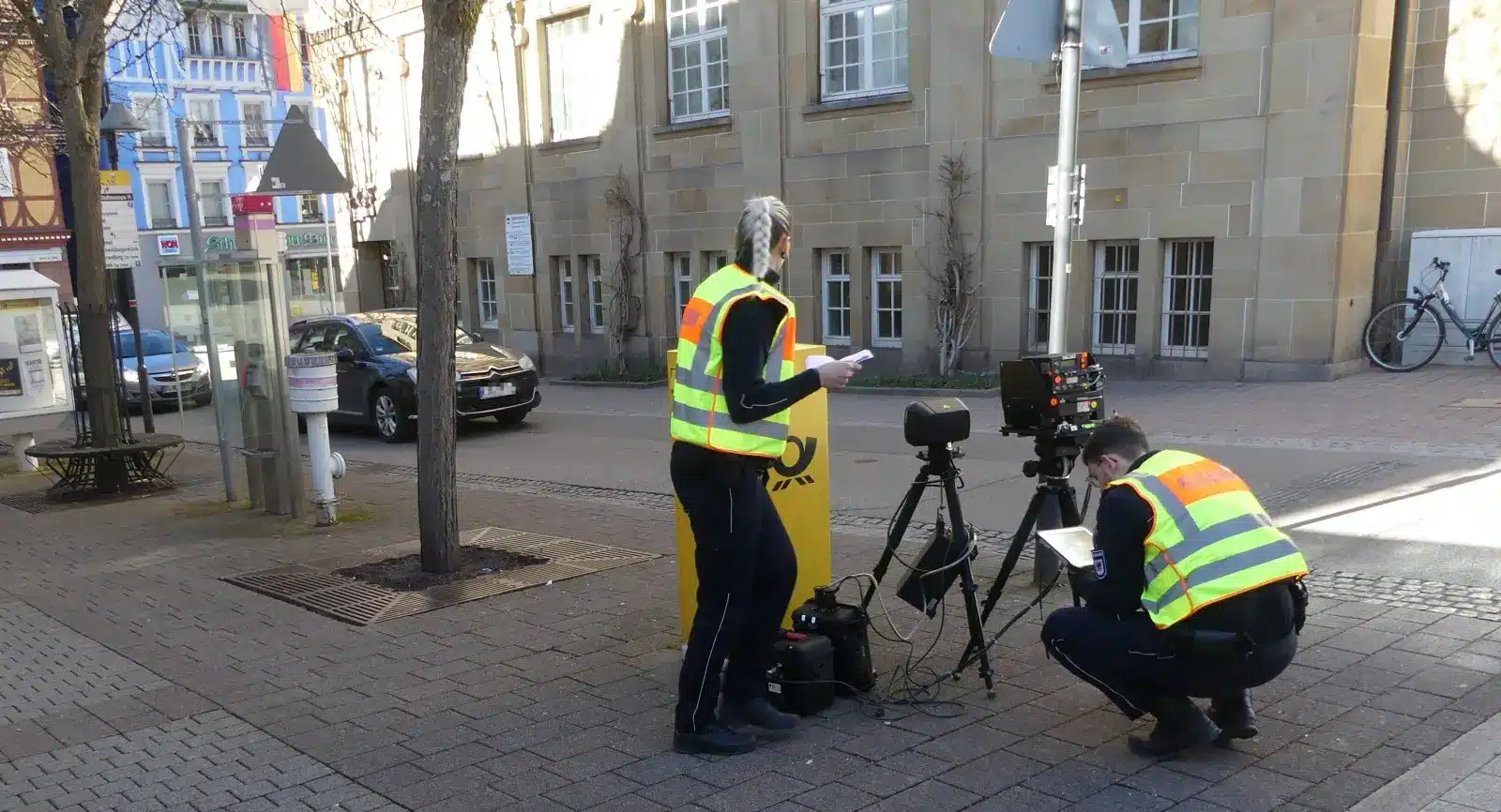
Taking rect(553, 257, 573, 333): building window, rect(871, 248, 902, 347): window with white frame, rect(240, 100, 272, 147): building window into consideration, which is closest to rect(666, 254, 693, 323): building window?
rect(553, 257, 573, 333): building window

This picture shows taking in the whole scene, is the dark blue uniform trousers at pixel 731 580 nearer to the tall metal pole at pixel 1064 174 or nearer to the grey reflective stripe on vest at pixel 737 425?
the grey reflective stripe on vest at pixel 737 425

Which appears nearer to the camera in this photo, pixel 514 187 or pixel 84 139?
pixel 84 139

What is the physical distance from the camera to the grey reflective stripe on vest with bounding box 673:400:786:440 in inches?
148

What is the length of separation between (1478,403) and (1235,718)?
323 inches

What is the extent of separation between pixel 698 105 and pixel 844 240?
4.10 meters

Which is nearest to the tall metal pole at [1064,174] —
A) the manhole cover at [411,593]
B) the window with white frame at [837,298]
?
the manhole cover at [411,593]

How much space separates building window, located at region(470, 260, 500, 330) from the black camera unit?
19504mm

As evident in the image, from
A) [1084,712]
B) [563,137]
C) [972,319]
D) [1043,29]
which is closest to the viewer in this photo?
[1084,712]

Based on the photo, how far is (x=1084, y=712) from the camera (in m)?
4.18

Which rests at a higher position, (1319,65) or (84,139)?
(1319,65)

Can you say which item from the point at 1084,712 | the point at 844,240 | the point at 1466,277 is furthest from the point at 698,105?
the point at 1084,712

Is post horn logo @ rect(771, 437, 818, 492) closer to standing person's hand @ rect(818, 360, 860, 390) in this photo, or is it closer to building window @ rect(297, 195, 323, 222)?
standing person's hand @ rect(818, 360, 860, 390)

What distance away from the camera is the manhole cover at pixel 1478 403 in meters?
10.0

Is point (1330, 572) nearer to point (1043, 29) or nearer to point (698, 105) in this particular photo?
point (1043, 29)
